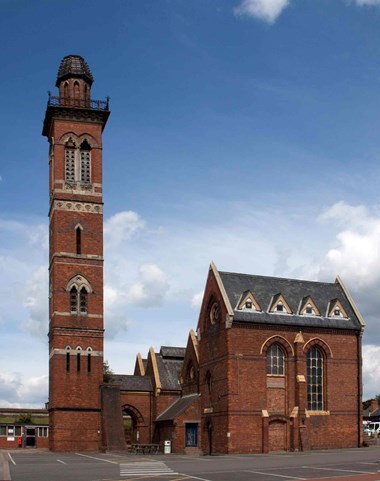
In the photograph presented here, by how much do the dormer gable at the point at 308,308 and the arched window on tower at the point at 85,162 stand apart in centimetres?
2320

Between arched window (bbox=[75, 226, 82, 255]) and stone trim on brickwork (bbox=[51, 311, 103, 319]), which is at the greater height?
arched window (bbox=[75, 226, 82, 255])

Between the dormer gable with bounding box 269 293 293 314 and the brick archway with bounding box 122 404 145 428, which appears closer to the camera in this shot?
the dormer gable with bounding box 269 293 293 314

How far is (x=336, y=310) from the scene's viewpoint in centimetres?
6303

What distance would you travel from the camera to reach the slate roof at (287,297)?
6038 cm

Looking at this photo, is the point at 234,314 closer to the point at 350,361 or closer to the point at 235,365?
the point at 235,365

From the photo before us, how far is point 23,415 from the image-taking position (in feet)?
302

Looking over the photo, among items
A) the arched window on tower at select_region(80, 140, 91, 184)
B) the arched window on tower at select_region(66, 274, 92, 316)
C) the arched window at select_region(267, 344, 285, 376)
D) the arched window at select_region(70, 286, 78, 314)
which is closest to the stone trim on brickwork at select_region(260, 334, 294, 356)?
the arched window at select_region(267, 344, 285, 376)

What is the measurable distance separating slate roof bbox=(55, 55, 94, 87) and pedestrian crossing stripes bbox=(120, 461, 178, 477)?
1559 inches

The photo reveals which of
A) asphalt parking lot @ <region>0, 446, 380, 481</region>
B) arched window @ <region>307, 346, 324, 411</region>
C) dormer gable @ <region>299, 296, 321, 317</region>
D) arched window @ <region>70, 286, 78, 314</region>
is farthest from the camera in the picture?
arched window @ <region>70, 286, 78, 314</region>

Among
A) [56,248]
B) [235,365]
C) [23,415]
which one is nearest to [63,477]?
[235,365]

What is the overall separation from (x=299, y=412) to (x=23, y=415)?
44548 millimetres

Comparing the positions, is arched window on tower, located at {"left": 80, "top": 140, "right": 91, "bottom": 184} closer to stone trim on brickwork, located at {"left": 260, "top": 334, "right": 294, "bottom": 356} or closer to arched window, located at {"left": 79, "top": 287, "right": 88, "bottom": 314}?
arched window, located at {"left": 79, "top": 287, "right": 88, "bottom": 314}

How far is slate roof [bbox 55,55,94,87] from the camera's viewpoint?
72.4 m

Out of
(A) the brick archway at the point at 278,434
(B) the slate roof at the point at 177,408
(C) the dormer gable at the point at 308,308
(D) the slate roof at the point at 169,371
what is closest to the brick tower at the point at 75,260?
(B) the slate roof at the point at 177,408
